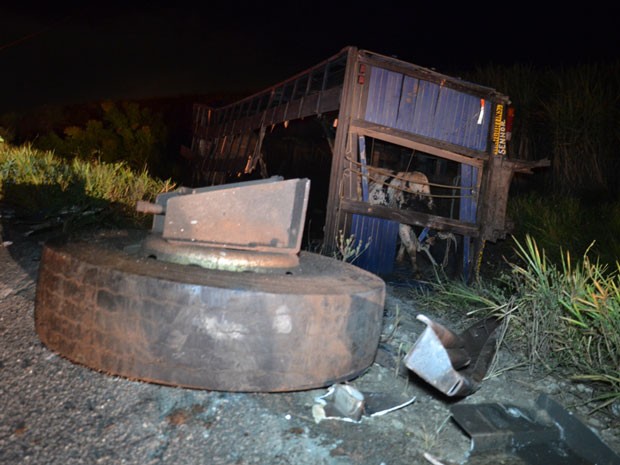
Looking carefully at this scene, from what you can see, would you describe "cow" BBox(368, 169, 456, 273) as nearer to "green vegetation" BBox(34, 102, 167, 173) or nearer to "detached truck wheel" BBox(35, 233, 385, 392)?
"detached truck wheel" BBox(35, 233, 385, 392)

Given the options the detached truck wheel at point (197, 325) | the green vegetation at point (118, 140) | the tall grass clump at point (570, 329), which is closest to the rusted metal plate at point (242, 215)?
the detached truck wheel at point (197, 325)

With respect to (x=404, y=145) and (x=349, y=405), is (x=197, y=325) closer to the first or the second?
(x=349, y=405)

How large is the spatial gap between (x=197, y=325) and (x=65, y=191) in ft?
16.3

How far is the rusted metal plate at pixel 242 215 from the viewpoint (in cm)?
262

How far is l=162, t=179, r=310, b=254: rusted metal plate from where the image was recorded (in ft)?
8.59

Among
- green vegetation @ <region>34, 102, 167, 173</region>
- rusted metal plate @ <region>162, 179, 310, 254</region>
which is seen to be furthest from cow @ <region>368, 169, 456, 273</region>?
green vegetation @ <region>34, 102, 167, 173</region>

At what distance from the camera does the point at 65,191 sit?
20.0 feet

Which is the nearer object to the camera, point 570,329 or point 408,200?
point 570,329

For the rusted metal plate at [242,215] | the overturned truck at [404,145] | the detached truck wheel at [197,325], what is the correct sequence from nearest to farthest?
the detached truck wheel at [197,325] → the rusted metal plate at [242,215] → the overturned truck at [404,145]

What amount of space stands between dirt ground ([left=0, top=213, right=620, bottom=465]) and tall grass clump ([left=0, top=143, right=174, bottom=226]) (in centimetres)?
308

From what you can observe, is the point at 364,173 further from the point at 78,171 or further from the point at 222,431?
the point at 222,431

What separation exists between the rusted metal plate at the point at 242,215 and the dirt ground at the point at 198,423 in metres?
0.86

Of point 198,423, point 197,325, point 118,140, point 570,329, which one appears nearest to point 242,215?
point 197,325

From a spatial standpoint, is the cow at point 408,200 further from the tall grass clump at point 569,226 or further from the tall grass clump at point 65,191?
the tall grass clump at point 65,191
